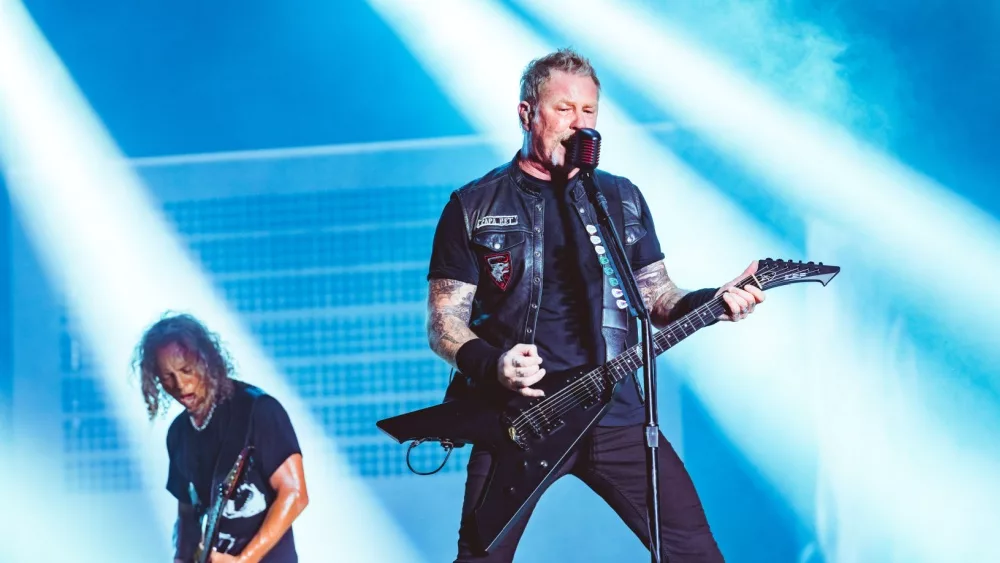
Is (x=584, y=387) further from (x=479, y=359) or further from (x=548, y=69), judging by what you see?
(x=548, y=69)

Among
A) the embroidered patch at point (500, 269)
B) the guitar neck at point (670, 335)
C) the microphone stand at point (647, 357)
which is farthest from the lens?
the embroidered patch at point (500, 269)

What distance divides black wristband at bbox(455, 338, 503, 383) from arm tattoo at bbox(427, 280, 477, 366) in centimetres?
4

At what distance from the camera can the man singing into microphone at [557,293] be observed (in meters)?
2.61

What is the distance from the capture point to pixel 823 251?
4.33 meters

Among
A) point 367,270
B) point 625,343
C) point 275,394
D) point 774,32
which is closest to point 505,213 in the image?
point 625,343

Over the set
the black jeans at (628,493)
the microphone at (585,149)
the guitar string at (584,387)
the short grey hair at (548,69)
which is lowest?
the black jeans at (628,493)

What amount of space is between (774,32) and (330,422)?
2.72 metres

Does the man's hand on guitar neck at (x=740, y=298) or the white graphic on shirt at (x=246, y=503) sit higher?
the man's hand on guitar neck at (x=740, y=298)

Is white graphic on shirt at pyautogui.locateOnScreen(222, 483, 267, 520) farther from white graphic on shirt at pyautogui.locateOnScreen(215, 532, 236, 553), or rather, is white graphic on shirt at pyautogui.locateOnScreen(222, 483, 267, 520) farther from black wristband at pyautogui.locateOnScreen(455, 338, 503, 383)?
black wristband at pyautogui.locateOnScreen(455, 338, 503, 383)

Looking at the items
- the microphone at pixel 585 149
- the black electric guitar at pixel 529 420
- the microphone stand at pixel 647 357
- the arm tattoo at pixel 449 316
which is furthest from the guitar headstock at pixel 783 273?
the arm tattoo at pixel 449 316

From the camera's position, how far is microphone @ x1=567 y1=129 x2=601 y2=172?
230 cm

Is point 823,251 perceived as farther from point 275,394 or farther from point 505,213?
point 275,394

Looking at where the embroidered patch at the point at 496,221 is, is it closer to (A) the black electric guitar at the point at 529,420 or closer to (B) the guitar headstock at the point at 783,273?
(A) the black electric guitar at the point at 529,420

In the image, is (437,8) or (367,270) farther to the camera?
(437,8)
